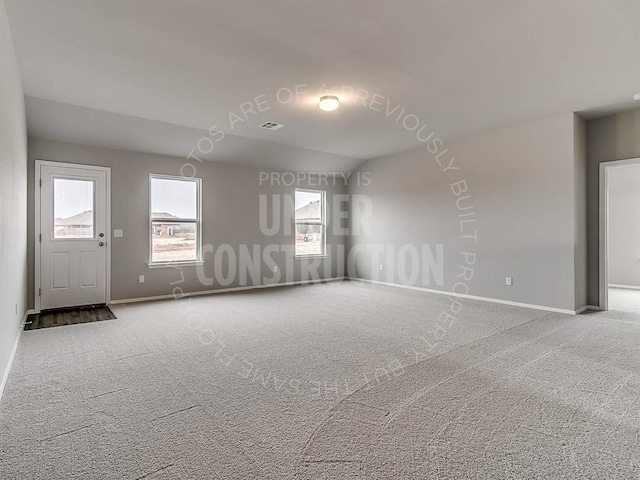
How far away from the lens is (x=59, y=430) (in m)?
2.03

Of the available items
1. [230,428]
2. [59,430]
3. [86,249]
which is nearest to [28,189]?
[86,249]

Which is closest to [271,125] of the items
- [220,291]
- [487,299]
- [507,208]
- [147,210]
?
[147,210]

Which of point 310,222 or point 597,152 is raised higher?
point 597,152

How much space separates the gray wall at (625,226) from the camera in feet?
23.1

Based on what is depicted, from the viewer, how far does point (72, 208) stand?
17.6 feet

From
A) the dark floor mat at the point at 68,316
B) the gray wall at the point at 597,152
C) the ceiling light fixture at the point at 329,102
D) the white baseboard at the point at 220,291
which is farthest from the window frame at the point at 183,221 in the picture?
the gray wall at the point at 597,152

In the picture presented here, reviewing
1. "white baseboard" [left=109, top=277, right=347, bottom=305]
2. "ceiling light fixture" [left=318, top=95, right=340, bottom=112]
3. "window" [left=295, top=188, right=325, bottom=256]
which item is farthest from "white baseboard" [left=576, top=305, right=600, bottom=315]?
"window" [left=295, top=188, right=325, bottom=256]

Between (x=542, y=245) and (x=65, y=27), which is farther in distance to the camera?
(x=542, y=245)

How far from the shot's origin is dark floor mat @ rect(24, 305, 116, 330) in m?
4.41

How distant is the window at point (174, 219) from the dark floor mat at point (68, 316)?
48.2 inches

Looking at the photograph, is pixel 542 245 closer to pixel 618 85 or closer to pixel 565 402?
pixel 618 85

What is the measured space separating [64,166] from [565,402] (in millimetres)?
6508

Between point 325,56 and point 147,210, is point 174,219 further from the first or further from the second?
point 325,56

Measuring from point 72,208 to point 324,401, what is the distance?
5.04 meters
